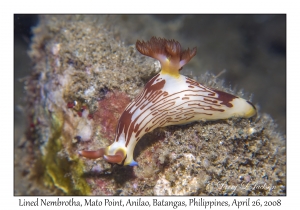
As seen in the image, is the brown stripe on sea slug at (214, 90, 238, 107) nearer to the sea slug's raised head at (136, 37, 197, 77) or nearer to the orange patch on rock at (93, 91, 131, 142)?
the sea slug's raised head at (136, 37, 197, 77)

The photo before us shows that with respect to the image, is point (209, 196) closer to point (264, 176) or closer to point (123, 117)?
→ point (264, 176)

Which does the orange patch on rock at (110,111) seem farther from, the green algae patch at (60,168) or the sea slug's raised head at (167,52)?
the sea slug's raised head at (167,52)

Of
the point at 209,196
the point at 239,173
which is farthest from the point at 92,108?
the point at 239,173

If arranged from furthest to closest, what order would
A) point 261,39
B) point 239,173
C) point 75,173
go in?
Answer: point 261,39, point 75,173, point 239,173

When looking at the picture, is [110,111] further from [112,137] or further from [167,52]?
[167,52]

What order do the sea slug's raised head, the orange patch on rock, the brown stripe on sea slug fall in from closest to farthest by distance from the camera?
the sea slug's raised head
the brown stripe on sea slug
the orange patch on rock

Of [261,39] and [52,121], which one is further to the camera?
[261,39]

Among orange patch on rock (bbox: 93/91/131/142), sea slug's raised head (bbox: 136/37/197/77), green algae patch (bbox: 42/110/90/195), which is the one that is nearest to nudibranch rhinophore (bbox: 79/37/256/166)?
sea slug's raised head (bbox: 136/37/197/77)
